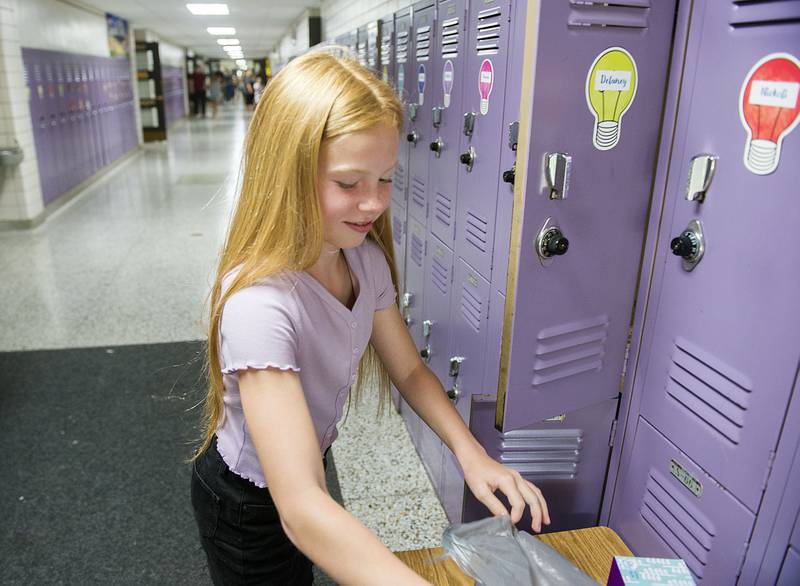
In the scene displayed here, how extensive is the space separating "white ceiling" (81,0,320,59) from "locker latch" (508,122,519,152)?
26.0ft

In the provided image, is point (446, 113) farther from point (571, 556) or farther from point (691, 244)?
point (571, 556)

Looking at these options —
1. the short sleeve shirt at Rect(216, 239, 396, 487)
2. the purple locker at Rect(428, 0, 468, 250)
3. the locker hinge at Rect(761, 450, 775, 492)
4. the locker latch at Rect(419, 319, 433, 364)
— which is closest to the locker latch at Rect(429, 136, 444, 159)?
the purple locker at Rect(428, 0, 468, 250)

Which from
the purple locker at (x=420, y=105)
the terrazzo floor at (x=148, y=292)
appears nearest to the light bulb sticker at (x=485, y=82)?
the purple locker at (x=420, y=105)

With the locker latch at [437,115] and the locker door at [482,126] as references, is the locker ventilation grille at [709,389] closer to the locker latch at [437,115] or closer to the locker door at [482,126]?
the locker door at [482,126]

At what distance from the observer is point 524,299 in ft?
3.91

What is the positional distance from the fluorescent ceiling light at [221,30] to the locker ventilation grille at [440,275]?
44.0 ft

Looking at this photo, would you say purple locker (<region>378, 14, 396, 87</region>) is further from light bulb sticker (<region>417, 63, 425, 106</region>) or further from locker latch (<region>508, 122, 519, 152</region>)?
locker latch (<region>508, 122, 519, 152</region>)

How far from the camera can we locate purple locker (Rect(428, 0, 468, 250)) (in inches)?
87.7

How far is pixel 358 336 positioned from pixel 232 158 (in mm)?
11599

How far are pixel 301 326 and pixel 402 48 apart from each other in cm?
249

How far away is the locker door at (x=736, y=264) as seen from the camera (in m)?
0.96

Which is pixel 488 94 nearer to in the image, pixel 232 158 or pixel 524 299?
pixel 524 299

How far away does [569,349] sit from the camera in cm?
131

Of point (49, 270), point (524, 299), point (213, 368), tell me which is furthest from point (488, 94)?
point (49, 270)
